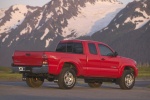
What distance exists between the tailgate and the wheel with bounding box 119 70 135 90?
4.27 m

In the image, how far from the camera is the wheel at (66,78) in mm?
18438

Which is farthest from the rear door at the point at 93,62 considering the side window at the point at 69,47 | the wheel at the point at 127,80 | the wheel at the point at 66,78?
the wheel at the point at 127,80

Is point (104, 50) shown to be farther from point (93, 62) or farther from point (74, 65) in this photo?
point (74, 65)

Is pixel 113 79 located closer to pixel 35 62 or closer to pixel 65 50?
pixel 65 50

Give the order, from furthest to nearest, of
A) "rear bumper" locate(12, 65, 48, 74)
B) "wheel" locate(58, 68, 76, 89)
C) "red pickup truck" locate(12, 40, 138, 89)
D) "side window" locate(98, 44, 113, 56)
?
"side window" locate(98, 44, 113, 56)
"wheel" locate(58, 68, 76, 89)
"red pickup truck" locate(12, 40, 138, 89)
"rear bumper" locate(12, 65, 48, 74)

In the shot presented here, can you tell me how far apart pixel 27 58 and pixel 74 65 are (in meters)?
1.96

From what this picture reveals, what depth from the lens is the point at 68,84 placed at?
18.7m

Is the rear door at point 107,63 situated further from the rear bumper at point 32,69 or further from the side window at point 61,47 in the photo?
the rear bumper at point 32,69

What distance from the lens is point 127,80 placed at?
2083cm

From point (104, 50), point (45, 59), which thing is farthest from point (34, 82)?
point (104, 50)

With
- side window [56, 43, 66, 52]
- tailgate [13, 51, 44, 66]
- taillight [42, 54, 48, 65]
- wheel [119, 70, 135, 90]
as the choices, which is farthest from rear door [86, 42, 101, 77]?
tailgate [13, 51, 44, 66]

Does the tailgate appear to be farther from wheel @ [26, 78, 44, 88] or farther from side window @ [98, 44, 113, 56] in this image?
side window @ [98, 44, 113, 56]

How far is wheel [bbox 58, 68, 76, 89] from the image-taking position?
60.5 feet

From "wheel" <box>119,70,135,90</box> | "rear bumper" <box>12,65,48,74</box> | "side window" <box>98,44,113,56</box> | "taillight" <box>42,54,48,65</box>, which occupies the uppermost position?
"side window" <box>98,44,113,56</box>
